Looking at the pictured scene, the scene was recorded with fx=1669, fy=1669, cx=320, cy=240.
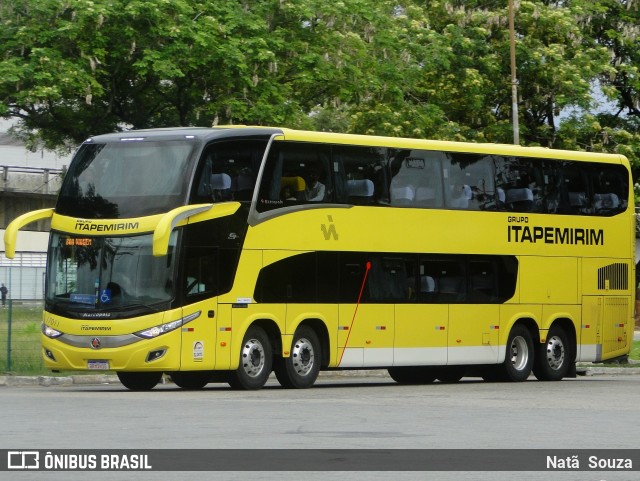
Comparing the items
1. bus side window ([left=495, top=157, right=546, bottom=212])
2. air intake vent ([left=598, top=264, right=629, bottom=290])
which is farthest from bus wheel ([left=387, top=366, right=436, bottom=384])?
air intake vent ([left=598, top=264, right=629, bottom=290])

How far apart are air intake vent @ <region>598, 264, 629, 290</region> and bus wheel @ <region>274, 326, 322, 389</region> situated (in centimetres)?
764

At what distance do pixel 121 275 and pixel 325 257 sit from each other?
376cm

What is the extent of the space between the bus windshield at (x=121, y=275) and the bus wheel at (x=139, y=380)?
2085 millimetres

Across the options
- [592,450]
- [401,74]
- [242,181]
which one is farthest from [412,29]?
[592,450]

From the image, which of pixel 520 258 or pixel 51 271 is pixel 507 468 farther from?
pixel 520 258

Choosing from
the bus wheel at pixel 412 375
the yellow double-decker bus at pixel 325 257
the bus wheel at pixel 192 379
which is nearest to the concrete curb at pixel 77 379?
the bus wheel at pixel 192 379

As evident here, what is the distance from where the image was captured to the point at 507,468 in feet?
42.4

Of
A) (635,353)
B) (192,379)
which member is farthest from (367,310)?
(635,353)

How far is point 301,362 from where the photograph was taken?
2648cm

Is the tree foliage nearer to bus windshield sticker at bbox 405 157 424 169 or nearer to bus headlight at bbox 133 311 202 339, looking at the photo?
bus windshield sticker at bbox 405 157 424 169

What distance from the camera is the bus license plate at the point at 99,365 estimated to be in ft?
79.8

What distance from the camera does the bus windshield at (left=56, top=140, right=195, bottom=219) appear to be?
2456 cm

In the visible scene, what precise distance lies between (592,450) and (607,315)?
18.4m

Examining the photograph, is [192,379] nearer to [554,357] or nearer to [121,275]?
[121,275]
